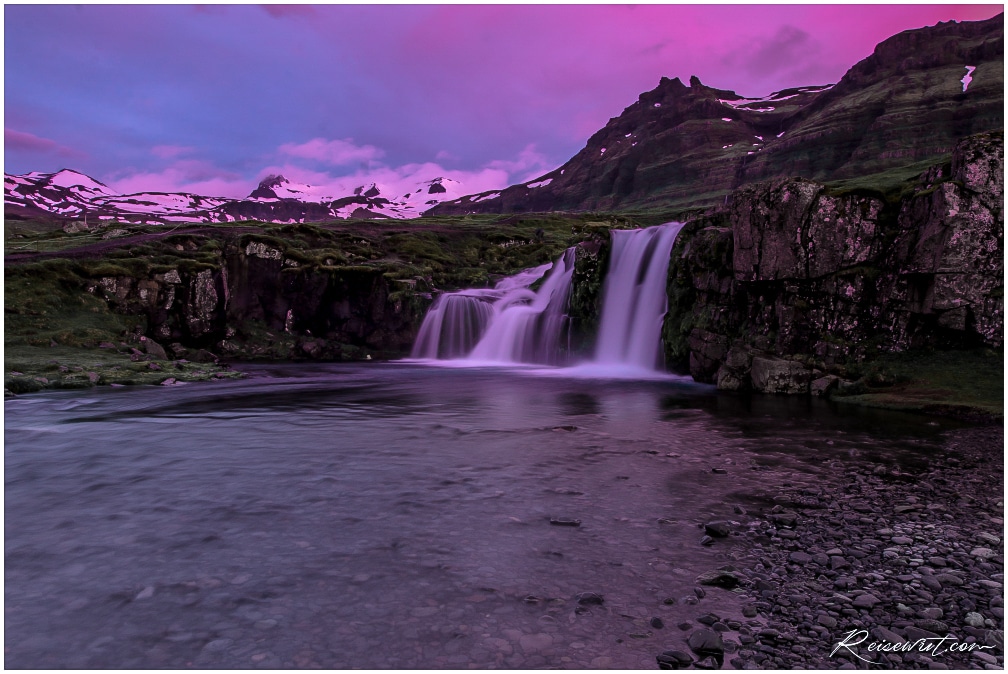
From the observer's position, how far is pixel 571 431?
16.2 m

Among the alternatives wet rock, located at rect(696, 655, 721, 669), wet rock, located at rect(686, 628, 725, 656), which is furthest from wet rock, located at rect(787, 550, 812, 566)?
wet rock, located at rect(696, 655, 721, 669)

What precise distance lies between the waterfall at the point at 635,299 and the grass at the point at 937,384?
13.0 m

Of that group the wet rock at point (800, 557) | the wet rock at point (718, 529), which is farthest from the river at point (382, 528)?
the wet rock at point (800, 557)

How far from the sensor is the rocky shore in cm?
493

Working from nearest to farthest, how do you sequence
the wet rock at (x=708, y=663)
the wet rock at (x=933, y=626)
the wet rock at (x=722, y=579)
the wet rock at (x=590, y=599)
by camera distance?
the wet rock at (x=708, y=663) → the wet rock at (x=933, y=626) → the wet rock at (x=590, y=599) → the wet rock at (x=722, y=579)

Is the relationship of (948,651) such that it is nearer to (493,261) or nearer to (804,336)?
(804,336)

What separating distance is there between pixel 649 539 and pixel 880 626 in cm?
299

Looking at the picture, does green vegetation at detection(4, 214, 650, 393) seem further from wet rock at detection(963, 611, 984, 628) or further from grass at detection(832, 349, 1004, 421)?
wet rock at detection(963, 611, 984, 628)

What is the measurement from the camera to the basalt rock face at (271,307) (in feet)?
122

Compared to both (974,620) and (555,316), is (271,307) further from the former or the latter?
(974,620)

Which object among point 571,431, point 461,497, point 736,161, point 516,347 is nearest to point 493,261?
point 516,347

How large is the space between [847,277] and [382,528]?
23606 millimetres

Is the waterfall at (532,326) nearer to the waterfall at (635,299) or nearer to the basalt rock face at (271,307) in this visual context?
the waterfall at (635,299)

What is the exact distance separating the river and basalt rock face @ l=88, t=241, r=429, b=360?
69.2 ft
